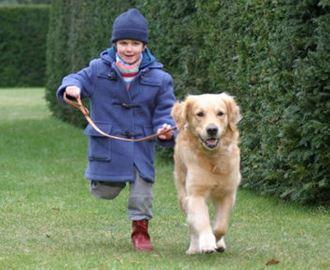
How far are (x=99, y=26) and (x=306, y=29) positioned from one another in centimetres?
1052

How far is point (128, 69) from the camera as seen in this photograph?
23.9 feet

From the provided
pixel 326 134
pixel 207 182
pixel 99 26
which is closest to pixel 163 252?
pixel 207 182

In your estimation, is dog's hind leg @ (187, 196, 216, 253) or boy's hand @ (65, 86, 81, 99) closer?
dog's hind leg @ (187, 196, 216, 253)

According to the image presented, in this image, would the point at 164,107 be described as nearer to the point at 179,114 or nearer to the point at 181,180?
the point at 179,114

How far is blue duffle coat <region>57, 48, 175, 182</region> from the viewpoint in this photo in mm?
7219

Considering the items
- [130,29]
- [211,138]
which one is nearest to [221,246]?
[211,138]

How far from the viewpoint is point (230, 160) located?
22.6 ft

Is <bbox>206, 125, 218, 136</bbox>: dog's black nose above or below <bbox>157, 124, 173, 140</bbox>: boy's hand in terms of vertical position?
above

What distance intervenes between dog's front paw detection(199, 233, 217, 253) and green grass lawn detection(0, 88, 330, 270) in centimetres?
10

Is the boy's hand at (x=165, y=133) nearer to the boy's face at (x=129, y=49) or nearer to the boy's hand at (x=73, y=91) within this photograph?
the boy's face at (x=129, y=49)

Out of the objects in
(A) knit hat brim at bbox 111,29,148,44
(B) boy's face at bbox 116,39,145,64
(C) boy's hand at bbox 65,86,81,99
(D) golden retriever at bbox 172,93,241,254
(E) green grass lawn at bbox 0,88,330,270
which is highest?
(A) knit hat brim at bbox 111,29,148,44

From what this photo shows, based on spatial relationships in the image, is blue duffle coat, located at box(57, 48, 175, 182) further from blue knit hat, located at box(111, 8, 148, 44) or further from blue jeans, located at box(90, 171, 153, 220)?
blue knit hat, located at box(111, 8, 148, 44)

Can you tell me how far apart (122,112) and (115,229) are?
1524 millimetres

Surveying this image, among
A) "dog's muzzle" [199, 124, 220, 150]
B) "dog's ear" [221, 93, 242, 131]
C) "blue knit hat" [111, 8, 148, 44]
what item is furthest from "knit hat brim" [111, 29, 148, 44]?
"dog's muzzle" [199, 124, 220, 150]
